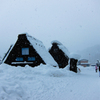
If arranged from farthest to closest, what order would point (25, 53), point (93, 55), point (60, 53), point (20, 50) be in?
point (93, 55)
point (60, 53)
point (20, 50)
point (25, 53)

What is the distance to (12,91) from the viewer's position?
366 centimetres

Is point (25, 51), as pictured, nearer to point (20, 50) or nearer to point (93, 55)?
point (20, 50)

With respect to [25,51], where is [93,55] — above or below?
above

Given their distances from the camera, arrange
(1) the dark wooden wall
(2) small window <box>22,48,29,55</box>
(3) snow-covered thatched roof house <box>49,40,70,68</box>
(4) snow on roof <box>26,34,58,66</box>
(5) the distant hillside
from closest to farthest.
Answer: (4) snow on roof <box>26,34,58,66</box> < (1) the dark wooden wall < (2) small window <box>22,48,29,55</box> < (3) snow-covered thatched roof house <box>49,40,70,68</box> < (5) the distant hillside

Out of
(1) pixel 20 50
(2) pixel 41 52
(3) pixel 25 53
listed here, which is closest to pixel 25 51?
(3) pixel 25 53

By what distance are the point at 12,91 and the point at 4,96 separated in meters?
0.43

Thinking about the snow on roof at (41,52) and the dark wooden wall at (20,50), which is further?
the dark wooden wall at (20,50)

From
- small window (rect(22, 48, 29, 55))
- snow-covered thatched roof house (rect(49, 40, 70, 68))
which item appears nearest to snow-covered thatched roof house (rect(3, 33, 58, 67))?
small window (rect(22, 48, 29, 55))

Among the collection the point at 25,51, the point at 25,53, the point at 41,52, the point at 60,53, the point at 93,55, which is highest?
the point at 93,55

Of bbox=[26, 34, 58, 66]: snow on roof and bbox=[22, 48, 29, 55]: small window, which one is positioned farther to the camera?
bbox=[22, 48, 29, 55]: small window

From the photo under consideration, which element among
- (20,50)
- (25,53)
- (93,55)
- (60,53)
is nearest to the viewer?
(25,53)

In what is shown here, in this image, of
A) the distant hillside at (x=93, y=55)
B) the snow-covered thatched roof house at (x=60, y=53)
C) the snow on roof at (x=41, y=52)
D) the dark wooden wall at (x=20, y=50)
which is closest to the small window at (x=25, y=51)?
the dark wooden wall at (x=20, y=50)

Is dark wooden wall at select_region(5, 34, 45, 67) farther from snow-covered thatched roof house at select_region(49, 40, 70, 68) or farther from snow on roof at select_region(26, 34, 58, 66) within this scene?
snow-covered thatched roof house at select_region(49, 40, 70, 68)

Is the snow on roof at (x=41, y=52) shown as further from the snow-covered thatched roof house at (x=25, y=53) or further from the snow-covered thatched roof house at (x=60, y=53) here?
the snow-covered thatched roof house at (x=60, y=53)
